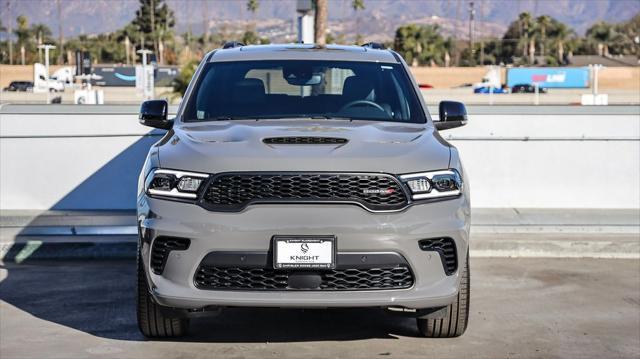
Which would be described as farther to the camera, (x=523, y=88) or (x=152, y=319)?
(x=523, y=88)

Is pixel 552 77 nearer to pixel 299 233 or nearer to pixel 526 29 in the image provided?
pixel 526 29

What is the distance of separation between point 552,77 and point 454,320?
82.9 meters

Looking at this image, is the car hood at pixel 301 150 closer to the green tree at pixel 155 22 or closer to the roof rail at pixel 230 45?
the roof rail at pixel 230 45

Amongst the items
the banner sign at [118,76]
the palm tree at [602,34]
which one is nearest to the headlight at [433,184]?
the banner sign at [118,76]

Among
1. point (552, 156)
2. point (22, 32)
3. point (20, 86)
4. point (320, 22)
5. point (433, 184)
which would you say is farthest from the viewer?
point (22, 32)

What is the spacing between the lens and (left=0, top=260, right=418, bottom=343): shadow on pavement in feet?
21.9

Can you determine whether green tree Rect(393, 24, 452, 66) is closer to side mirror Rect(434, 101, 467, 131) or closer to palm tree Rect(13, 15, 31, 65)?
palm tree Rect(13, 15, 31, 65)

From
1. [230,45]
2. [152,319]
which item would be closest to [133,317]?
[152,319]

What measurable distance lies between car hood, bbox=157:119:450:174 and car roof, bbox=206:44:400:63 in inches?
39.0

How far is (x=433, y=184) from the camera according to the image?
19.3ft

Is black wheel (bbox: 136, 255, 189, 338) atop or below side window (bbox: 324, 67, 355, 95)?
below

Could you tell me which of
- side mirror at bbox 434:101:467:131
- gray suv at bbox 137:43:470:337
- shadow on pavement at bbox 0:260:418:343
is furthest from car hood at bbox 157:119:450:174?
shadow on pavement at bbox 0:260:418:343

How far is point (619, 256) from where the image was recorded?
991cm

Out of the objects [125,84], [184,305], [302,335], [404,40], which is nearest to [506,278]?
[302,335]
